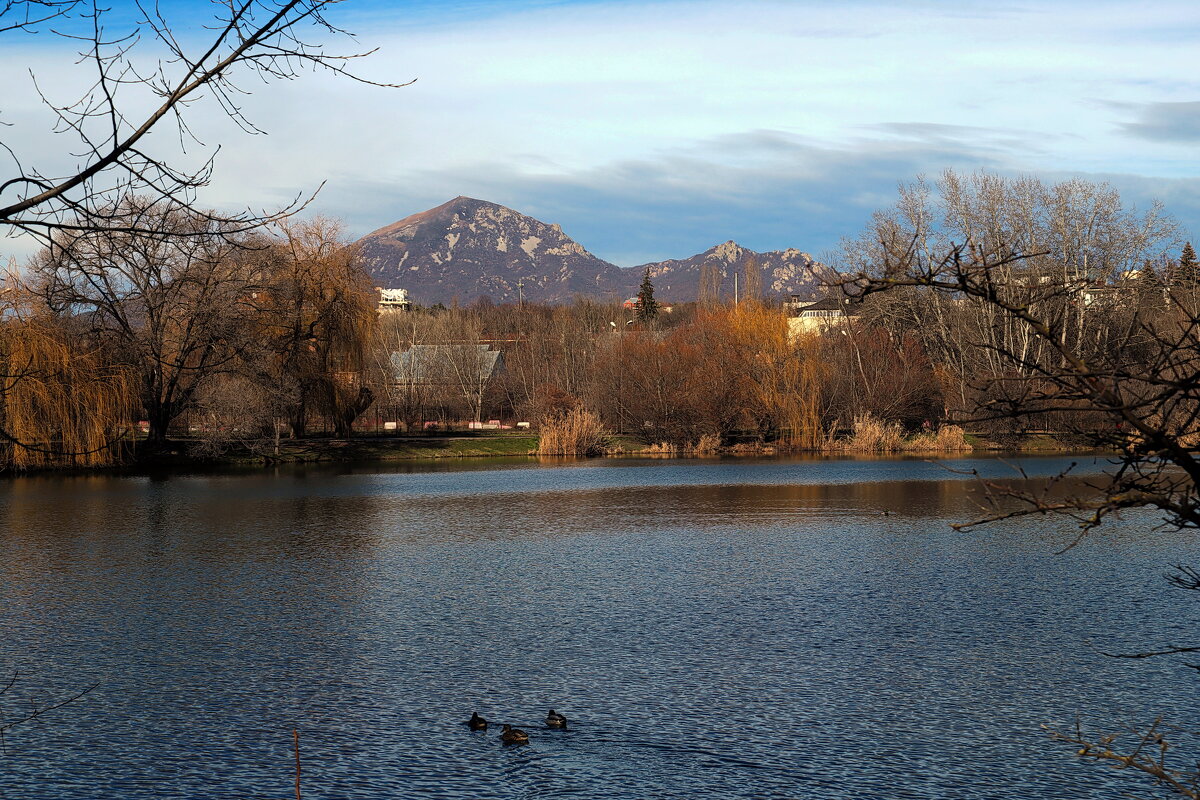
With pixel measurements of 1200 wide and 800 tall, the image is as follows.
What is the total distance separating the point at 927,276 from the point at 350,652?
10512mm

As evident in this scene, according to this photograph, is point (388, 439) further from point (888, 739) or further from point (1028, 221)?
point (888, 739)

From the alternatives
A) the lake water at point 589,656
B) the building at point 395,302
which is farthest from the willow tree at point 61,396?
the building at point 395,302

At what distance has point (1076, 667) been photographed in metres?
11.5

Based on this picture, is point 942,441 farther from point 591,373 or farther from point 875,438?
point 591,373

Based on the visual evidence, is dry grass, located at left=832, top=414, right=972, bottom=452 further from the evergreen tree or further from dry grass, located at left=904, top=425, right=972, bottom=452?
the evergreen tree

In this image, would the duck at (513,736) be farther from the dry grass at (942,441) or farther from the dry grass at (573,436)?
the dry grass at (942,441)

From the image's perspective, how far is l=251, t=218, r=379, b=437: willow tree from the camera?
4744cm

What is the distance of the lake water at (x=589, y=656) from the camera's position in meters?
8.84

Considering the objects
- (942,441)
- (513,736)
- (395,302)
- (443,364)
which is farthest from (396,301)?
(513,736)

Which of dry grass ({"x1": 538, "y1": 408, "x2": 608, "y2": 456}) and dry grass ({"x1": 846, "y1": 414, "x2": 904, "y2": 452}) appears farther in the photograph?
dry grass ({"x1": 538, "y1": 408, "x2": 608, "y2": 456})

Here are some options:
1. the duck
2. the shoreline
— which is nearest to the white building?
the shoreline

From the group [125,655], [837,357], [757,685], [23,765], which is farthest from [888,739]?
[837,357]

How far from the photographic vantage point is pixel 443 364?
83188mm

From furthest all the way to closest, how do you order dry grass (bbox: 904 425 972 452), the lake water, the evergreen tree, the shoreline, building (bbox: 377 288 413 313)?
1. building (bbox: 377 288 413 313)
2. the evergreen tree
3. dry grass (bbox: 904 425 972 452)
4. the shoreline
5. the lake water
